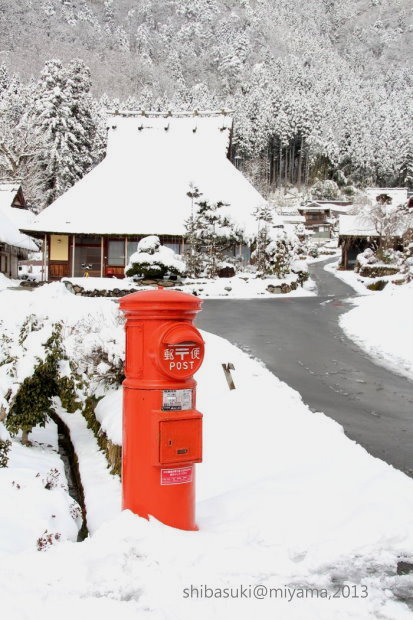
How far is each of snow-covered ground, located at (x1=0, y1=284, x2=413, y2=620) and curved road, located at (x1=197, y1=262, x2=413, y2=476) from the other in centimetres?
124

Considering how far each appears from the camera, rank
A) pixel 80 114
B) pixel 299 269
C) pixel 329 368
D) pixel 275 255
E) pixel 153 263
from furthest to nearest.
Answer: pixel 80 114 → pixel 299 269 → pixel 275 255 → pixel 153 263 → pixel 329 368

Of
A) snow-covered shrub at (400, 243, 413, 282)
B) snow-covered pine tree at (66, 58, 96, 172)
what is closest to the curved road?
snow-covered shrub at (400, 243, 413, 282)

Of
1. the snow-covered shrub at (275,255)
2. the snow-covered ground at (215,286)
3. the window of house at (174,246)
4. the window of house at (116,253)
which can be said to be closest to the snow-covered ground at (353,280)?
the snow-covered shrub at (275,255)

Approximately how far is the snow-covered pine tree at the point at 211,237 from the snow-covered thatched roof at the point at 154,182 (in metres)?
1.20

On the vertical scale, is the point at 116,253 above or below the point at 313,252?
below

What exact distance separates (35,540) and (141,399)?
1906 millimetres

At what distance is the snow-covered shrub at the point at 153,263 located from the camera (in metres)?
25.9

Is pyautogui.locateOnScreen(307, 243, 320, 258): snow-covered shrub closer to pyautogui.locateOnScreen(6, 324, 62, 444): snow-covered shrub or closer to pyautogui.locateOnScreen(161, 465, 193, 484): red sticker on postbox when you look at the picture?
pyautogui.locateOnScreen(6, 324, 62, 444): snow-covered shrub

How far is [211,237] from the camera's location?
1141 inches

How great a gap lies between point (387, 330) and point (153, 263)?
13763mm

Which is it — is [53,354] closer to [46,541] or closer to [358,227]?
[46,541]

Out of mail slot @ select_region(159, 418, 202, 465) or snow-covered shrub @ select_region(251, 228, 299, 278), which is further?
snow-covered shrub @ select_region(251, 228, 299, 278)

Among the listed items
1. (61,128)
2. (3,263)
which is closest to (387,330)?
(3,263)

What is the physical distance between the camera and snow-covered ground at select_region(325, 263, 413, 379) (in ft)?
38.3
